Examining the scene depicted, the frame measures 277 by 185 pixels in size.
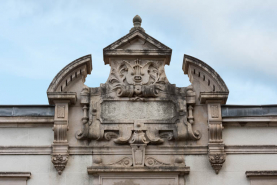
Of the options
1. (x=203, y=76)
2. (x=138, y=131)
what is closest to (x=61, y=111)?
(x=138, y=131)

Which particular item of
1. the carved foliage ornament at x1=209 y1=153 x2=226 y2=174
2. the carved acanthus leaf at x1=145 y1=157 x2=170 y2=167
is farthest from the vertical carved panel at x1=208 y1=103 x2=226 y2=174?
the carved acanthus leaf at x1=145 y1=157 x2=170 y2=167

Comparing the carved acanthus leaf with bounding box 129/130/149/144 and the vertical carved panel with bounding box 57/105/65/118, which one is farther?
the vertical carved panel with bounding box 57/105/65/118

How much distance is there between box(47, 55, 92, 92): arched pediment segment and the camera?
690 inches

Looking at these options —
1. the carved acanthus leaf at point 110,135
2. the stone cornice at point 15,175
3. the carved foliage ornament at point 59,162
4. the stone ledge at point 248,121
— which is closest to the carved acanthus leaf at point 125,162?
the carved acanthus leaf at point 110,135

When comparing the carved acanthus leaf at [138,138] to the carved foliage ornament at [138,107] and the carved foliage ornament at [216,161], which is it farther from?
the carved foliage ornament at [216,161]

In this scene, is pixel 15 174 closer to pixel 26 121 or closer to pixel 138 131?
pixel 26 121

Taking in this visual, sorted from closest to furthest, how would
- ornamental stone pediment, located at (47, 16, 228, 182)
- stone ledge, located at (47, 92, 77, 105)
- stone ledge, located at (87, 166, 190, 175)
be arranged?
stone ledge, located at (87, 166, 190, 175), ornamental stone pediment, located at (47, 16, 228, 182), stone ledge, located at (47, 92, 77, 105)

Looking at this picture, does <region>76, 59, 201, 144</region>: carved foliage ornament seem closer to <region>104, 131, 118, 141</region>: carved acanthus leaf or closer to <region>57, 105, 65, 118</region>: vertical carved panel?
<region>104, 131, 118, 141</region>: carved acanthus leaf

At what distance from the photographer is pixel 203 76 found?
701 inches

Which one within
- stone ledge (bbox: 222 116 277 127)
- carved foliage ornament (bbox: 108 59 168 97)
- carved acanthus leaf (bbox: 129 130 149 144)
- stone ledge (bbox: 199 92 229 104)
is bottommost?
carved acanthus leaf (bbox: 129 130 149 144)

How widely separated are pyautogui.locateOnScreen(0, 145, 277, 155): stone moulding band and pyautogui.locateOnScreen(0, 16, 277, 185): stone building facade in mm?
27

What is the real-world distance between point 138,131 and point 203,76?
8.15 ft

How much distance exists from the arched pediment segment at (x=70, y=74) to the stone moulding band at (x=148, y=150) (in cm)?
174

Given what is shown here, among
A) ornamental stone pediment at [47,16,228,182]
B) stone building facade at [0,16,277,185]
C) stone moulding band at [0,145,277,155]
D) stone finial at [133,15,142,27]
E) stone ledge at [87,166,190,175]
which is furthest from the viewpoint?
stone finial at [133,15,142,27]
